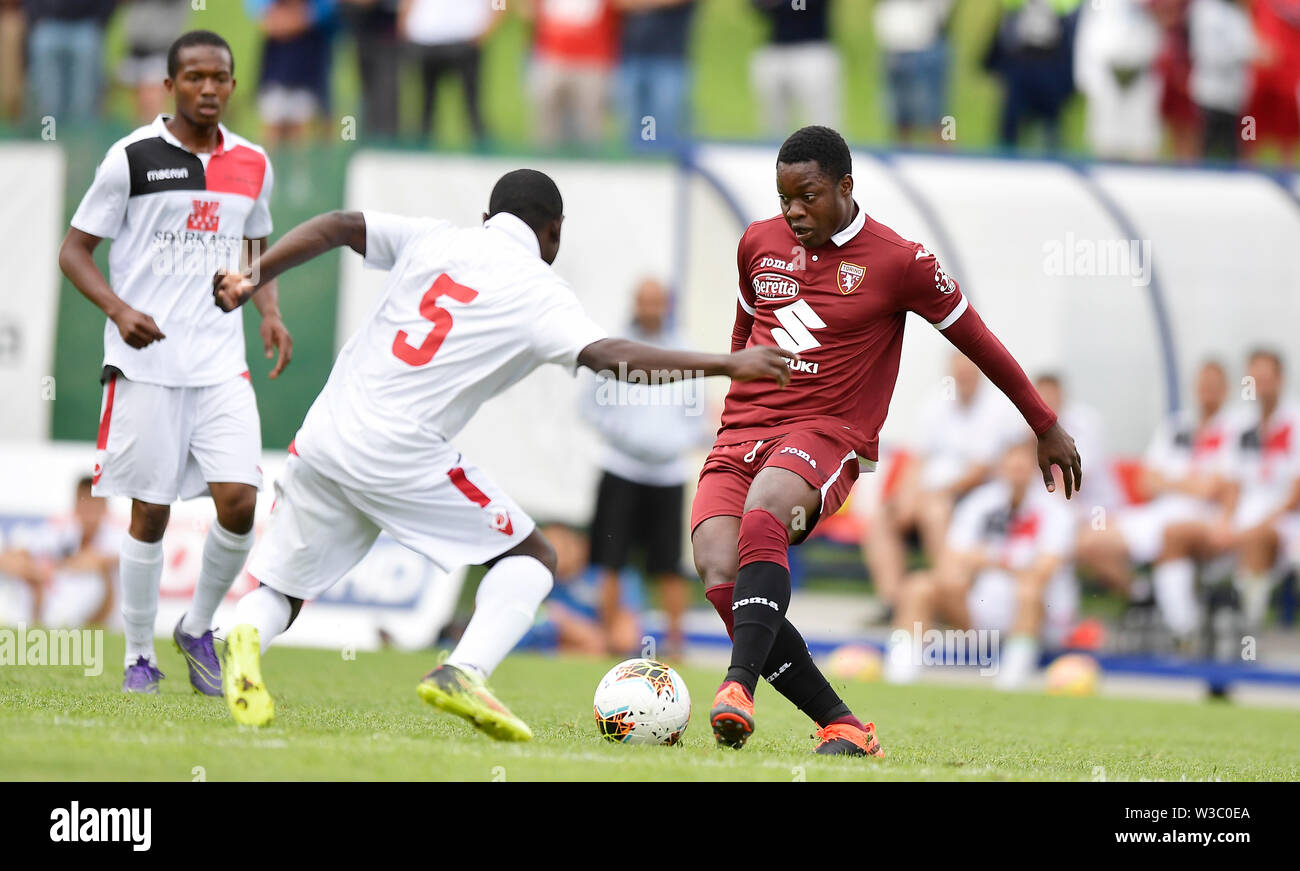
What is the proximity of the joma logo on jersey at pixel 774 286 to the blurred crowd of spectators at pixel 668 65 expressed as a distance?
8.62m

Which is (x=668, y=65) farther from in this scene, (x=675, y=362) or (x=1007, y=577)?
(x=675, y=362)

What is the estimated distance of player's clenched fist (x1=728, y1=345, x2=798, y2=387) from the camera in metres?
5.00

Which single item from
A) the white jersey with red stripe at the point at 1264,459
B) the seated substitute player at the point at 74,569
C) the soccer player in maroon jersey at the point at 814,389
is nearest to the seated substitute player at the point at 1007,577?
the white jersey with red stripe at the point at 1264,459

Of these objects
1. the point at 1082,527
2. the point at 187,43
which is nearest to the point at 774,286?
the point at 187,43

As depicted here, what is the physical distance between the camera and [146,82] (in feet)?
46.5

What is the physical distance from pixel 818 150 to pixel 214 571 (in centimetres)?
315

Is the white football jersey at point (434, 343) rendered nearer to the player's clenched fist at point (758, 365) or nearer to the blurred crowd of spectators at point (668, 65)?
the player's clenched fist at point (758, 365)

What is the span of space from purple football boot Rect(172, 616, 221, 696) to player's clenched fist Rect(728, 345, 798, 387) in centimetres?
312

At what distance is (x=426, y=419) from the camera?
5.44 meters

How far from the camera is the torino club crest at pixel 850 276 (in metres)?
6.01

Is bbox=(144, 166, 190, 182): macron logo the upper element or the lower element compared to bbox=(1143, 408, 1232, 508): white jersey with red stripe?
upper

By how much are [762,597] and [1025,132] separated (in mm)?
11047

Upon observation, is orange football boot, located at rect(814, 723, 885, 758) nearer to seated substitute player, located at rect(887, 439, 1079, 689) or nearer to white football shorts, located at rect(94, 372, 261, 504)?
white football shorts, located at rect(94, 372, 261, 504)

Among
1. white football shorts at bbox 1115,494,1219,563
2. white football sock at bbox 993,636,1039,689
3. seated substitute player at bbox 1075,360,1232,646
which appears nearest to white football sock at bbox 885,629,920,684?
white football sock at bbox 993,636,1039,689
